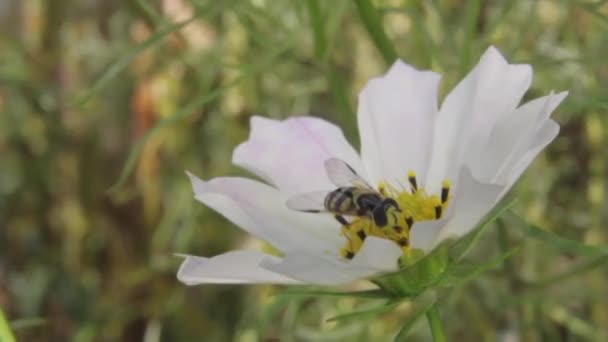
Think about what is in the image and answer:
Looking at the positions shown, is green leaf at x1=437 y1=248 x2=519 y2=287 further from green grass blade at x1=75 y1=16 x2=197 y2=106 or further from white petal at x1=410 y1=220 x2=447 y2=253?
green grass blade at x1=75 y1=16 x2=197 y2=106

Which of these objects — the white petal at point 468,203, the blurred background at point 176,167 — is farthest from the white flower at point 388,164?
the blurred background at point 176,167

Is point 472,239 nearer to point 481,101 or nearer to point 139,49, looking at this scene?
point 481,101

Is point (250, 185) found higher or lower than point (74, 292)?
higher

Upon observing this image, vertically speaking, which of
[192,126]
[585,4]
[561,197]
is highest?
[585,4]

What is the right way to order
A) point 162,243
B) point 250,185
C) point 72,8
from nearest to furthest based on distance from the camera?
1. point 250,185
2. point 162,243
3. point 72,8

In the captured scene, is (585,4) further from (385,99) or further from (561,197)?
(561,197)

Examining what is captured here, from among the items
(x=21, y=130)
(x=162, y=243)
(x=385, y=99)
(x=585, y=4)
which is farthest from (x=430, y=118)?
(x=21, y=130)

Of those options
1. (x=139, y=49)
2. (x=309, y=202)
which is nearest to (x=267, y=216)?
(x=309, y=202)

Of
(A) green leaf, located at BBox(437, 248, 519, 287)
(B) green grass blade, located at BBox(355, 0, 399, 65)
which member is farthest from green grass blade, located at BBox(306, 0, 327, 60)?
(A) green leaf, located at BBox(437, 248, 519, 287)
